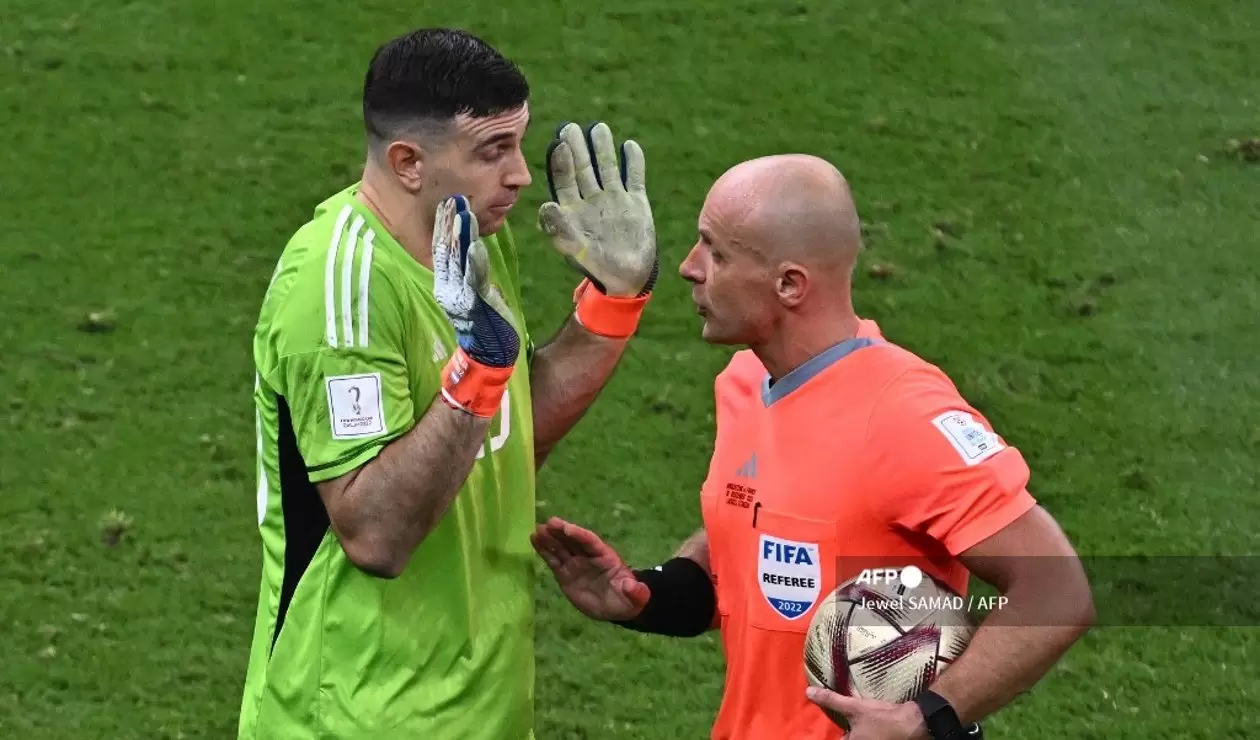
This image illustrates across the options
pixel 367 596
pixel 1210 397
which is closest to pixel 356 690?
pixel 367 596

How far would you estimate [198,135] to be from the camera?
8.27m

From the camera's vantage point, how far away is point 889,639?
2836 millimetres

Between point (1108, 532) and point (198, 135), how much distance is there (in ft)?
15.2

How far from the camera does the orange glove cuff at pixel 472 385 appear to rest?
2959 mm

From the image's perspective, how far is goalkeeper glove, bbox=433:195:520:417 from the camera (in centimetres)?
296

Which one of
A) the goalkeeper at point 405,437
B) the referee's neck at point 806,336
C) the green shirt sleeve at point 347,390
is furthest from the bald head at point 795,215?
the green shirt sleeve at point 347,390

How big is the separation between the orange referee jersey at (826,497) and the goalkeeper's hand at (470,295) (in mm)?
499

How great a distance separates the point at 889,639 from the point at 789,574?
26cm

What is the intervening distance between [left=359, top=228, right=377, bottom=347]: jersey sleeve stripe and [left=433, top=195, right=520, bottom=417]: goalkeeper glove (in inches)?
5.2

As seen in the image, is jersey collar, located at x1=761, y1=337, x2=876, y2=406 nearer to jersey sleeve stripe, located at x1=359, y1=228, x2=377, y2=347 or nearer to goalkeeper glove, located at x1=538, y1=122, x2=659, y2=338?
goalkeeper glove, located at x1=538, y1=122, x2=659, y2=338

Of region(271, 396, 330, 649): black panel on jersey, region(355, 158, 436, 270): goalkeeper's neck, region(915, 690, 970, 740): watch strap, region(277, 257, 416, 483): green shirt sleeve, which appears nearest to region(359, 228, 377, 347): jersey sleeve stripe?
region(277, 257, 416, 483): green shirt sleeve

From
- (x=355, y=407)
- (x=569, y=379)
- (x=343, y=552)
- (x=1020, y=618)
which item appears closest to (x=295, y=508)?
(x=343, y=552)

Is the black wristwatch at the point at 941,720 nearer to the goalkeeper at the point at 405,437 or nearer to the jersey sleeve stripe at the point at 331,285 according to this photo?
the goalkeeper at the point at 405,437

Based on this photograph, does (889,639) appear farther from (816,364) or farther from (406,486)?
(406,486)
